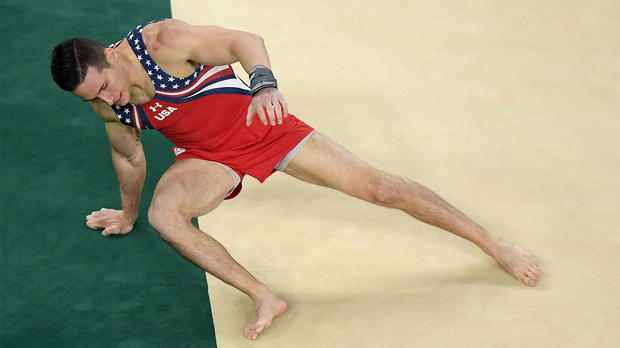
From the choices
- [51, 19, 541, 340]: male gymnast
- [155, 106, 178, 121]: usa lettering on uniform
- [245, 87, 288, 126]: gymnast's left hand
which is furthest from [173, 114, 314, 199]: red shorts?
[245, 87, 288, 126]: gymnast's left hand

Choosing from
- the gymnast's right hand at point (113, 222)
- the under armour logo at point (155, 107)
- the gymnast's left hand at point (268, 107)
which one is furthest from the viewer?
the gymnast's right hand at point (113, 222)

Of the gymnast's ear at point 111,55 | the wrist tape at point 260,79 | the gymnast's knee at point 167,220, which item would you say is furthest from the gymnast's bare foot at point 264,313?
the gymnast's ear at point 111,55

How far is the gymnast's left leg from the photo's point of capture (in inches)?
117

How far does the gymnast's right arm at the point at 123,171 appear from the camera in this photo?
291 cm

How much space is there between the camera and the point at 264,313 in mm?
2760

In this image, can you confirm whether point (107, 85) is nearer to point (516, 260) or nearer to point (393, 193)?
point (393, 193)

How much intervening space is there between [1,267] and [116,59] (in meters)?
0.94

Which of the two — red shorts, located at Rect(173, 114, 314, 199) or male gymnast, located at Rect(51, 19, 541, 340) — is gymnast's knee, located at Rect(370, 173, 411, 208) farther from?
red shorts, located at Rect(173, 114, 314, 199)

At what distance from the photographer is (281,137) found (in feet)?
9.82

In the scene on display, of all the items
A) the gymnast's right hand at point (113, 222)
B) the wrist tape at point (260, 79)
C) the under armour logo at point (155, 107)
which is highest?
the wrist tape at point (260, 79)

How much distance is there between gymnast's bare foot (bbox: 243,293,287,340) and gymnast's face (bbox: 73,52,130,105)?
839 mm

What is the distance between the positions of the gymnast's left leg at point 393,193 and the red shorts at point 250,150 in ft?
0.28

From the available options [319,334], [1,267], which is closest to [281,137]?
[319,334]

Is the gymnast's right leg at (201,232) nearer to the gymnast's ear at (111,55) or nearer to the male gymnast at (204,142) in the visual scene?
the male gymnast at (204,142)
